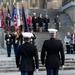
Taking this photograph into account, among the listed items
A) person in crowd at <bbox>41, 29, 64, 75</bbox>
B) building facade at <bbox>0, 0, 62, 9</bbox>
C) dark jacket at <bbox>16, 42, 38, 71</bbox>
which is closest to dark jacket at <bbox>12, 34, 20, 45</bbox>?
person in crowd at <bbox>41, 29, 64, 75</bbox>

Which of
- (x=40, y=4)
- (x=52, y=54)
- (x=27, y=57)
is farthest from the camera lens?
(x=40, y=4)

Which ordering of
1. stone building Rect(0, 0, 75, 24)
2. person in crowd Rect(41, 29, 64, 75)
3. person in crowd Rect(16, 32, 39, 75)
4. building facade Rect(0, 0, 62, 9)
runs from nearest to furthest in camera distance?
person in crowd Rect(16, 32, 39, 75), person in crowd Rect(41, 29, 64, 75), stone building Rect(0, 0, 75, 24), building facade Rect(0, 0, 62, 9)

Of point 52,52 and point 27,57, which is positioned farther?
point 52,52

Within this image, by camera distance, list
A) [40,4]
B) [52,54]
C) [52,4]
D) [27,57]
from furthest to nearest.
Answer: [40,4] → [52,4] → [52,54] → [27,57]

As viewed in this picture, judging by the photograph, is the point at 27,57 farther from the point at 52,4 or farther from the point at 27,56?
the point at 52,4

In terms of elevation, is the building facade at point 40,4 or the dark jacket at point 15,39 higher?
the building facade at point 40,4

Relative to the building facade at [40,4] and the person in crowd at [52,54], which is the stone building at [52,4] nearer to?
the building facade at [40,4]

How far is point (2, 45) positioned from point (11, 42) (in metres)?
5.57

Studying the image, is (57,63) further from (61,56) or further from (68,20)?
(68,20)

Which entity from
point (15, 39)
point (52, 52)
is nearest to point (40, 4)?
point (15, 39)

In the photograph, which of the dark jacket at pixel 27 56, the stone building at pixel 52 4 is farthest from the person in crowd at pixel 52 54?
the stone building at pixel 52 4

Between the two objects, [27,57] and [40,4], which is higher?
[40,4]

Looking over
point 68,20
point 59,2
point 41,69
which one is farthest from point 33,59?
point 59,2

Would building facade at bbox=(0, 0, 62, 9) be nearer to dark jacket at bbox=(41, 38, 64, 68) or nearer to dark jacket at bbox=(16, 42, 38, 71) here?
dark jacket at bbox=(41, 38, 64, 68)
